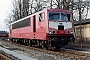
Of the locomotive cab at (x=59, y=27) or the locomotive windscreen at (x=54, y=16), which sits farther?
the locomotive windscreen at (x=54, y=16)

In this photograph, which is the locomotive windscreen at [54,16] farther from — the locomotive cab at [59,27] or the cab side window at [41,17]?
the cab side window at [41,17]

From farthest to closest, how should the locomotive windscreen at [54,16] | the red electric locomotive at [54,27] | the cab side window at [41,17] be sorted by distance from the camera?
the cab side window at [41,17] → the locomotive windscreen at [54,16] → the red electric locomotive at [54,27]

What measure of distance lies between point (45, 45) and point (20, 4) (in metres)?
37.1

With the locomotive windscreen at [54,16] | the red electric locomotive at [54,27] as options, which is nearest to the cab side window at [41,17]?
the red electric locomotive at [54,27]

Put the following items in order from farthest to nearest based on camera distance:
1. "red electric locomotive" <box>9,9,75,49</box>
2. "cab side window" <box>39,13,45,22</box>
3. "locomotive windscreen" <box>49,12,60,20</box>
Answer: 1. "cab side window" <box>39,13,45,22</box>
2. "locomotive windscreen" <box>49,12,60,20</box>
3. "red electric locomotive" <box>9,9,75,49</box>

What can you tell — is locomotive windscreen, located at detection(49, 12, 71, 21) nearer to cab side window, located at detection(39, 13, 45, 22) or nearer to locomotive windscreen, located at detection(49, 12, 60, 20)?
locomotive windscreen, located at detection(49, 12, 60, 20)

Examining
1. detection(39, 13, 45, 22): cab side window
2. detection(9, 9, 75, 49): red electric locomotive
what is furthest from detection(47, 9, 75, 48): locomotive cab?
detection(39, 13, 45, 22): cab side window

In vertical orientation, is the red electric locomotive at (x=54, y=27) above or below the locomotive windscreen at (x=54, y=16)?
below

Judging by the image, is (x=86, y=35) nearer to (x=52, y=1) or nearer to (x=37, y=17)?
(x=52, y=1)

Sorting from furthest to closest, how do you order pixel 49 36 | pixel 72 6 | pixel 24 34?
1. pixel 72 6
2. pixel 24 34
3. pixel 49 36

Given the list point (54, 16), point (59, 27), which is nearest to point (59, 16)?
point (54, 16)

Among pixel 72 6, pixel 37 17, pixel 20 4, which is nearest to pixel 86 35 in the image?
pixel 72 6

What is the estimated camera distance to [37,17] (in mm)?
18766

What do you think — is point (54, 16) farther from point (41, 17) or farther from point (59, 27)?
point (41, 17)
